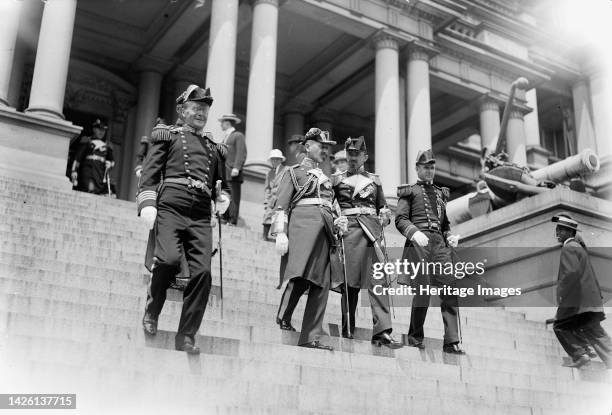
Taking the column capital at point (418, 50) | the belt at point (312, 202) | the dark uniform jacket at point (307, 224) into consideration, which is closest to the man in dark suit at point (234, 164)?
the dark uniform jacket at point (307, 224)

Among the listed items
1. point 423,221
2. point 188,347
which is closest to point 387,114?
point 423,221

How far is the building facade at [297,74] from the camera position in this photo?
47.3 feet

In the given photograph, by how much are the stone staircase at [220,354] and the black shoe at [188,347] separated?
3.1 inches

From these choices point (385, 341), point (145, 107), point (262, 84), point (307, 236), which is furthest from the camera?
point (145, 107)

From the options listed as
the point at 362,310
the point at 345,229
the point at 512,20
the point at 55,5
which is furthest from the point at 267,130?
the point at 512,20

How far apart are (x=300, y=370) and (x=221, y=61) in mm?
11136

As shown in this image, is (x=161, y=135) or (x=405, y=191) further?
(x=405, y=191)

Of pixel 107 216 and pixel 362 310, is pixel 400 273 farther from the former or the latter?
pixel 107 216

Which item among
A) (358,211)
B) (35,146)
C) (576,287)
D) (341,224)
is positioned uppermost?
(35,146)

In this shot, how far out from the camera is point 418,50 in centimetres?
2038

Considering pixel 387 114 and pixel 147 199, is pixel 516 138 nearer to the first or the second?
pixel 387 114

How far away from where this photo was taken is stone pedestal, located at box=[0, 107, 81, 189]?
12.5 m

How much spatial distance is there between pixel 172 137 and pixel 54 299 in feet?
5.65

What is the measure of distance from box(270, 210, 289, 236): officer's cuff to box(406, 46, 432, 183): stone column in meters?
13.0
